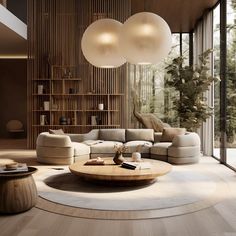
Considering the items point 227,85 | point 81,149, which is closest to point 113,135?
point 81,149

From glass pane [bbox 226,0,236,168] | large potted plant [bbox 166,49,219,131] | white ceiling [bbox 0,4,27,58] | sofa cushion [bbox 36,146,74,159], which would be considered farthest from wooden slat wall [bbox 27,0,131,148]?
glass pane [bbox 226,0,236,168]

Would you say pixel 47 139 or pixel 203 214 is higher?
pixel 47 139

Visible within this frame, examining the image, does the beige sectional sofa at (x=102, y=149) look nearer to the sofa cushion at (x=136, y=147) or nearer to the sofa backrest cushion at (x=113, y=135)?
the sofa cushion at (x=136, y=147)

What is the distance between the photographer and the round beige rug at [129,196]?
4.35m

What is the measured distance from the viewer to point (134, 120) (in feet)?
35.0

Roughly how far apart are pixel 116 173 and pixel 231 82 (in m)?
3.56

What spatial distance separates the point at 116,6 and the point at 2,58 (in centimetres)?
620

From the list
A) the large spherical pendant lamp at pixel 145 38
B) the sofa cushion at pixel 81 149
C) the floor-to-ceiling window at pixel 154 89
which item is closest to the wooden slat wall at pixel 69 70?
the floor-to-ceiling window at pixel 154 89

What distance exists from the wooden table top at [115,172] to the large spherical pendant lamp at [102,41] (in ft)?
5.86

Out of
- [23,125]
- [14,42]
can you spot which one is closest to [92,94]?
[14,42]

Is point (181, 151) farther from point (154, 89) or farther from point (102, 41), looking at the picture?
point (154, 89)

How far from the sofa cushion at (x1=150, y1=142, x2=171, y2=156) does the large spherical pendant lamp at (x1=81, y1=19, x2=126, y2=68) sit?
2.51 metres

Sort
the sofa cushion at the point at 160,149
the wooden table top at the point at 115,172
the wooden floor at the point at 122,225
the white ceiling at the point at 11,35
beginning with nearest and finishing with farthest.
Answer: the wooden floor at the point at 122,225 → the wooden table top at the point at 115,172 → the sofa cushion at the point at 160,149 → the white ceiling at the point at 11,35

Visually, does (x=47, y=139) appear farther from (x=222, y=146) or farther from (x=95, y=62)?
(x=222, y=146)
